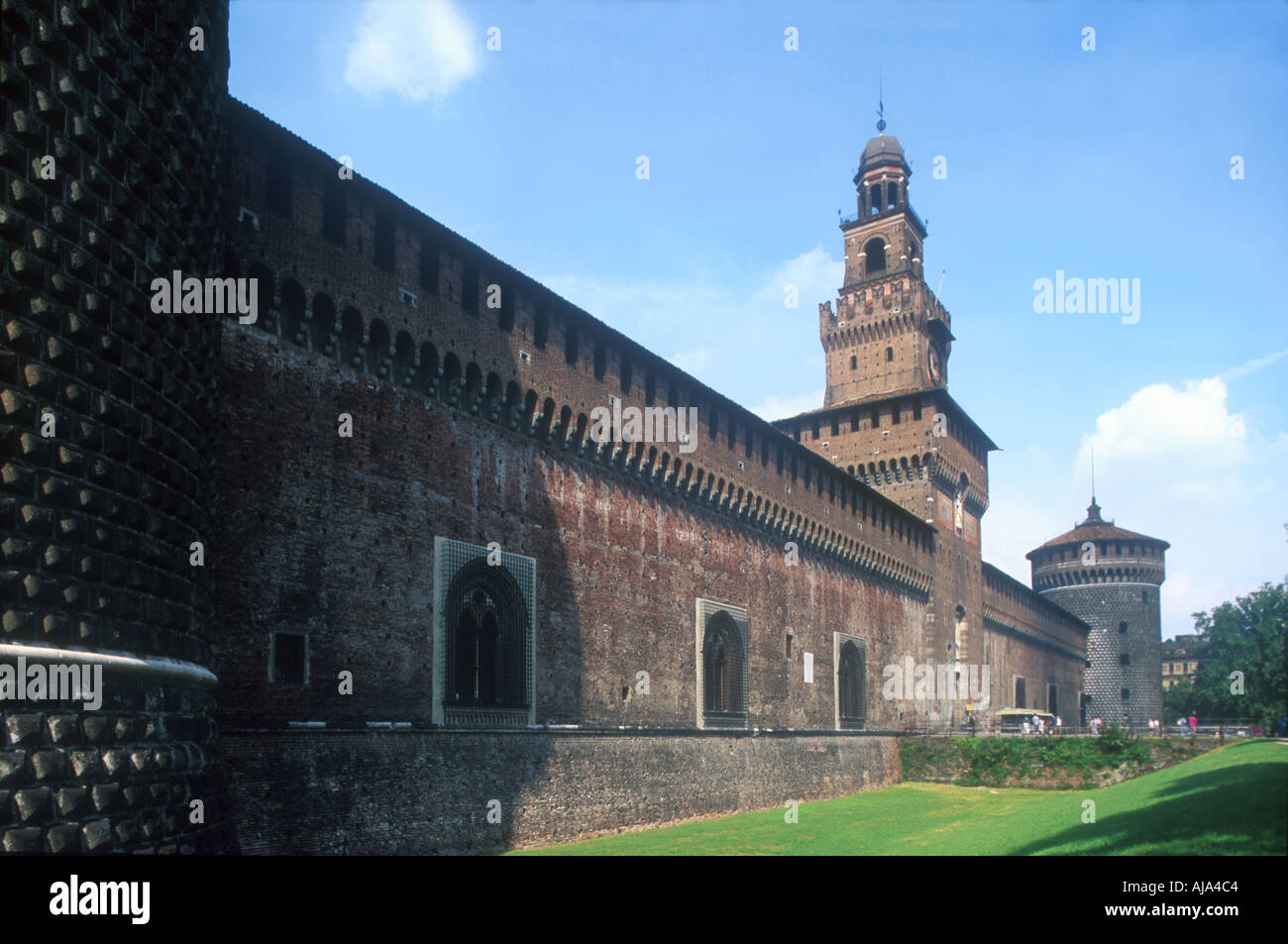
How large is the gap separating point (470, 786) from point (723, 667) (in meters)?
10.1

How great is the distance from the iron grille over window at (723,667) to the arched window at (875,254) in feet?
77.0

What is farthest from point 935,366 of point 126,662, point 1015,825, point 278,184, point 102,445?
point 126,662

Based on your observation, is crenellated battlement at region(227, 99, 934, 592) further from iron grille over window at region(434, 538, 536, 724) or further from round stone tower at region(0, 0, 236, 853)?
round stone tower at region(0, 0, 236, 853)

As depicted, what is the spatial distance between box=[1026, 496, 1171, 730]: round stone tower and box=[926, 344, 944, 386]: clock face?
20.8 m

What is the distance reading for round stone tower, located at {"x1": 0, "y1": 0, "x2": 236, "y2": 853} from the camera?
7.06 metres

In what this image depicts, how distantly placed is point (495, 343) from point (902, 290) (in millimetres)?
29196

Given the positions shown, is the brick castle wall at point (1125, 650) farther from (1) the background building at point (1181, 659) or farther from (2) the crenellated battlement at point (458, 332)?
(1) the background building at point (1181, 659)

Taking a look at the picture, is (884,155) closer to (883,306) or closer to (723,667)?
(883,306)

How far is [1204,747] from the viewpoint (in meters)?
33.2

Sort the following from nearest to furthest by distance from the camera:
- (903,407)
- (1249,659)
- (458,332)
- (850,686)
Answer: (458,332) < (850,686) < (903,407) < (1249,659)

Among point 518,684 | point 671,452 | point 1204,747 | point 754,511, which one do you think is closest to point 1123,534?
point 1204,747

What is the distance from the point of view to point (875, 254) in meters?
45.3

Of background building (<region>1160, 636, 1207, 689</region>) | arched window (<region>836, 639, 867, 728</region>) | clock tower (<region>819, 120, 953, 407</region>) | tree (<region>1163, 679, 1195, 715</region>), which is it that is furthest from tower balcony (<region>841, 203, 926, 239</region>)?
background building (<region>1160, 636, 1207, 689</region>)

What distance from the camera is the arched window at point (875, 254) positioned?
4512 centimetres
